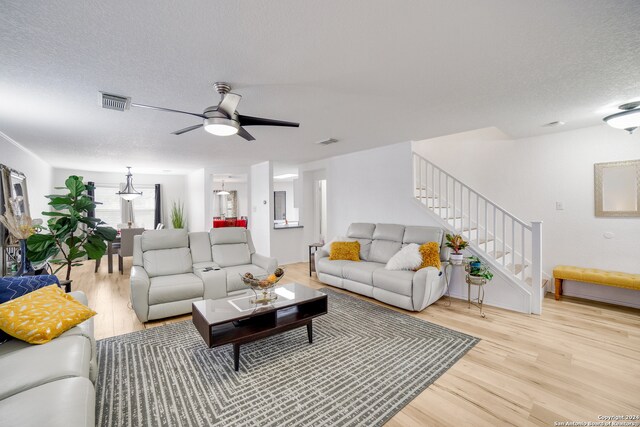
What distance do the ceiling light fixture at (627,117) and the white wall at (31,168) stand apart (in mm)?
7471

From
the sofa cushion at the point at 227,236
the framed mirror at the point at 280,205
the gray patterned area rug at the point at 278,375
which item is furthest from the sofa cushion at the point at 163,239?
the framed mirror at the point at 280,205

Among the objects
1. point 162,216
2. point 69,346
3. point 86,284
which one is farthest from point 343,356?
point 162,216

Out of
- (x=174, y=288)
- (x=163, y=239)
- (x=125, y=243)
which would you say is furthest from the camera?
(x=125, y=243)

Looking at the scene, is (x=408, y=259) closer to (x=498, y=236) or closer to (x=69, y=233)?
(x=498, y=236)

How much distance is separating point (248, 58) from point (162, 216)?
26.7ft

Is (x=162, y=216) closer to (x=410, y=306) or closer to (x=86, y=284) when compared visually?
(x=86, y=284)

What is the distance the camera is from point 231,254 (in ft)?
13.7

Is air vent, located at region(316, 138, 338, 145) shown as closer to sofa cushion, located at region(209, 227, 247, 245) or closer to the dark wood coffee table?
sofa cushion, located at region(209, 227, 247, 245)

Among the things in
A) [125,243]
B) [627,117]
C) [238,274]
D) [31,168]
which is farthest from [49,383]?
[31,168]

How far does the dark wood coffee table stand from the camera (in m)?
2.21

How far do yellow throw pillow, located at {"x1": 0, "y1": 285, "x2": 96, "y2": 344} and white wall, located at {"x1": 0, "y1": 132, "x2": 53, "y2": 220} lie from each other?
3067 mm

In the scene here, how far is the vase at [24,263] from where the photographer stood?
305cm

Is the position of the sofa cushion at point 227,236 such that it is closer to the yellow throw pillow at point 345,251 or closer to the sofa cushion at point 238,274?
the sofa cushion at point 238,274

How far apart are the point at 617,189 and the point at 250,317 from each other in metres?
4.92
